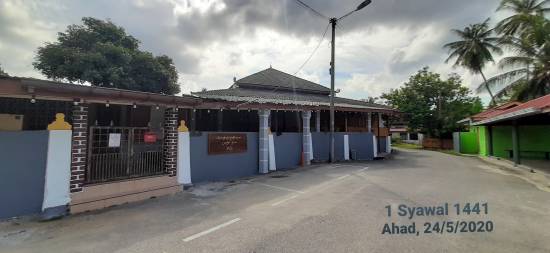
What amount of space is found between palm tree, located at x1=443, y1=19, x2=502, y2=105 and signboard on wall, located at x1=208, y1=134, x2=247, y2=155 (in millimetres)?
27425

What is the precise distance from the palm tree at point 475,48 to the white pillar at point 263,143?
2614cm

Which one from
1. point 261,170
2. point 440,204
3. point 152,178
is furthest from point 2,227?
point 440,204

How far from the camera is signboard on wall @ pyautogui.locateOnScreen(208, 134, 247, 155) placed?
32.6 feet

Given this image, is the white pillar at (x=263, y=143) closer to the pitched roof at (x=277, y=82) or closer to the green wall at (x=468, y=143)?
the pitched roof at (x=277, y=82)

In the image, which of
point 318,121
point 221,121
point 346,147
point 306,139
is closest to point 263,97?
point 318,121

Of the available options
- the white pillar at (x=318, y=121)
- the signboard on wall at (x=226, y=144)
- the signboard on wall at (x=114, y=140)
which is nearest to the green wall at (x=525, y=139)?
the white pillar at (x=318, y=121)

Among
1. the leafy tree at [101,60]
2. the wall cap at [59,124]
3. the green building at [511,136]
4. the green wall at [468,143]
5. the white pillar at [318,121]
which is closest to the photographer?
the wall cap at [59,124]

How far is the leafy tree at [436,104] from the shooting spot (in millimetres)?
31859

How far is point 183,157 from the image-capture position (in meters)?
8.72

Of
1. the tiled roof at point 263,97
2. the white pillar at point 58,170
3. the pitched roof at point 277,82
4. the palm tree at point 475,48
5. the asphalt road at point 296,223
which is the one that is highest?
the palm tree at point 475,48

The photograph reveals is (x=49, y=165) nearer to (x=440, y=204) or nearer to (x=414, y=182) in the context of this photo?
(x=440, y=204)

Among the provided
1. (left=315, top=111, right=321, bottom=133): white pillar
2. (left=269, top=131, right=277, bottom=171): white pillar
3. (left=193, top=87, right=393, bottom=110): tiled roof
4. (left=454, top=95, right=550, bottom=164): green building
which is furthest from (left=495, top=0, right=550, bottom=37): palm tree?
(left=269, top=131, right=277, bottom=171): white pillar

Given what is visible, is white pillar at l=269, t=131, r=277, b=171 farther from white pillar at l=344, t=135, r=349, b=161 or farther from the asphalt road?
white pillar at l=344, t=135, r=349, b=161

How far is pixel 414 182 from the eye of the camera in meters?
9.50
